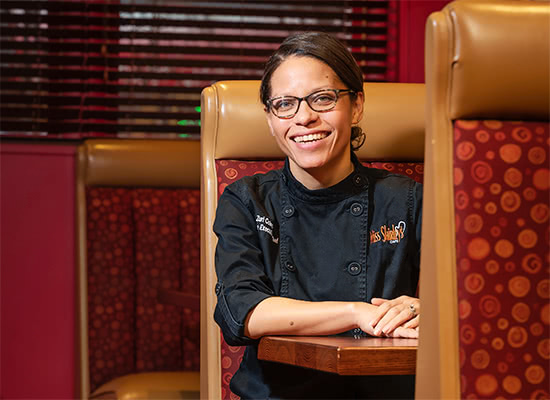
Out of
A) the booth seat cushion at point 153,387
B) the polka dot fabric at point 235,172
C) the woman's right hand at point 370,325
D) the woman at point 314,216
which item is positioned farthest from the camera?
the booth seat cushion at point 153,387

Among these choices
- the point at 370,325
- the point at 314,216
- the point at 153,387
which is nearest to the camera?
the point at 370,325

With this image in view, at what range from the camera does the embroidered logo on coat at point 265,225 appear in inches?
54.7

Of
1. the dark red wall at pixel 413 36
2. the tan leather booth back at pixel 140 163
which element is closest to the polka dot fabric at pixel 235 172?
the tan leather booth back at pixel 140 163

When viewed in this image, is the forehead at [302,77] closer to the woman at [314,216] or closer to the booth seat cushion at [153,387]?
the woman at [314,216]

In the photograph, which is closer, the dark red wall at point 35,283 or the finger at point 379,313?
the finger at point 379,313

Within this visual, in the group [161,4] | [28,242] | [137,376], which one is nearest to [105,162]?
[28,242]

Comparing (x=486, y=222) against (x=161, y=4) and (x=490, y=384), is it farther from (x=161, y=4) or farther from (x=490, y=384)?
(x=161, y=4)

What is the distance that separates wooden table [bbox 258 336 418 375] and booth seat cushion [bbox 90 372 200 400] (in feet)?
4.07

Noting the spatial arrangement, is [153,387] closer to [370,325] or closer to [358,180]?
[358,180]

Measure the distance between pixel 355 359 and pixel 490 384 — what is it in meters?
0.17

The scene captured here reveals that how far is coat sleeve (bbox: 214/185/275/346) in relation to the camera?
4.00 feet

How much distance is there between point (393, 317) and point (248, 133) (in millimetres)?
670

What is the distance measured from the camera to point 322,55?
1370mm

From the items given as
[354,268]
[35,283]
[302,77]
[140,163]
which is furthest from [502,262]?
[35,283]
